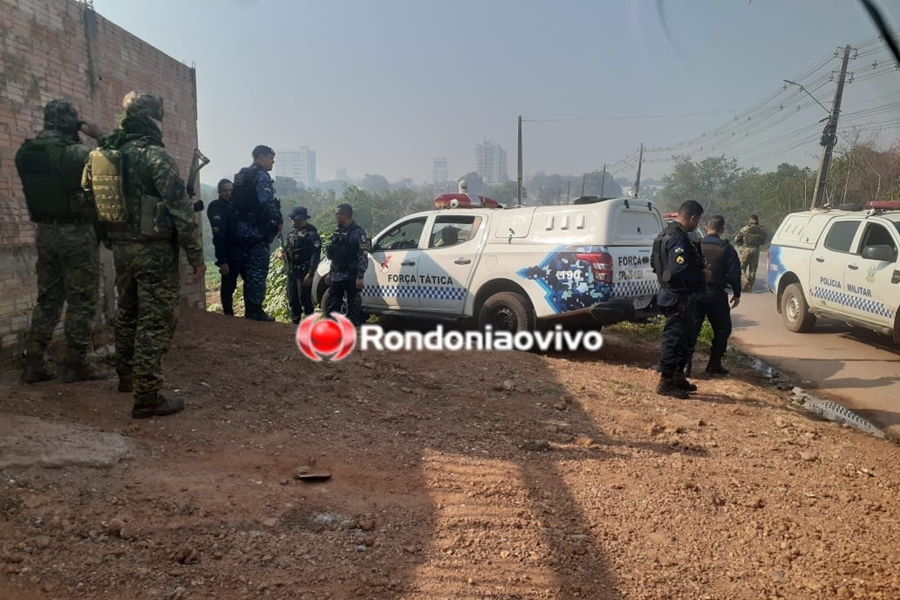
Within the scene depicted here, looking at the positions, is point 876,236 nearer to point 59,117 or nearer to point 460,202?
point 460,202

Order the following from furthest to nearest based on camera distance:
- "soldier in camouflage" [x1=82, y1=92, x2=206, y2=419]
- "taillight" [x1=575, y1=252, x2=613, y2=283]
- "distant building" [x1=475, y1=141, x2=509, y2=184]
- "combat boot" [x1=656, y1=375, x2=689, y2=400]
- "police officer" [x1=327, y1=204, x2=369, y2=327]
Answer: "distant building" [x1=475, y1=141, x2=509, y2=184] < "police officer" [x1=327, y1=204, x2=369, y2=327] < "taillight" [x1=575, y1=252, x2=613, y2=283] < "combat boot" [x1=656, y1=375, x2=689, y2=400] < "soldier in camouflage" [x1=82, y1=92, x2=206, y2=419]

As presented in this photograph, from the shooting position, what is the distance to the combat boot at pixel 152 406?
364cm

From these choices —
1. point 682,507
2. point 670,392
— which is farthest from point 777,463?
point 670,392

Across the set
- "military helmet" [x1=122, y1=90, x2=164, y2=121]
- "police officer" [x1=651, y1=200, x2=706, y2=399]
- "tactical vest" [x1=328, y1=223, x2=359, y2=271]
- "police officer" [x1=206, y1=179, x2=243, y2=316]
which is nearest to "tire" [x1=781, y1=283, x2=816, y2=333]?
"police officer" [x1=651, y1=200, x2=706, y2=399]

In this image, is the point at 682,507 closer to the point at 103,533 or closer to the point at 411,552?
the point at 411,552

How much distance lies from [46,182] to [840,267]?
8.68 meters

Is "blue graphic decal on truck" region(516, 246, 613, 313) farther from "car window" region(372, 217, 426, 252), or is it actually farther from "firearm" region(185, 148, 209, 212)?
"firearm" region(185, 148, 209, 212)

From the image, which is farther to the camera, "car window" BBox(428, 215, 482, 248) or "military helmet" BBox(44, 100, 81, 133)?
"car window" BBox(428, 215, 482, 248)

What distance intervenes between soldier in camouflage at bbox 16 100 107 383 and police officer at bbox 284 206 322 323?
3.22 m

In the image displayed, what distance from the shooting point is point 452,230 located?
7.25 m

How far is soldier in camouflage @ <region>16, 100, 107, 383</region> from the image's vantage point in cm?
401

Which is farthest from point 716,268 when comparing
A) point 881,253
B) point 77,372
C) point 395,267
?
point 77,372

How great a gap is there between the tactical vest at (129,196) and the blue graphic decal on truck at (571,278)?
3.71m

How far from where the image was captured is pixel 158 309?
3682 millimetres
